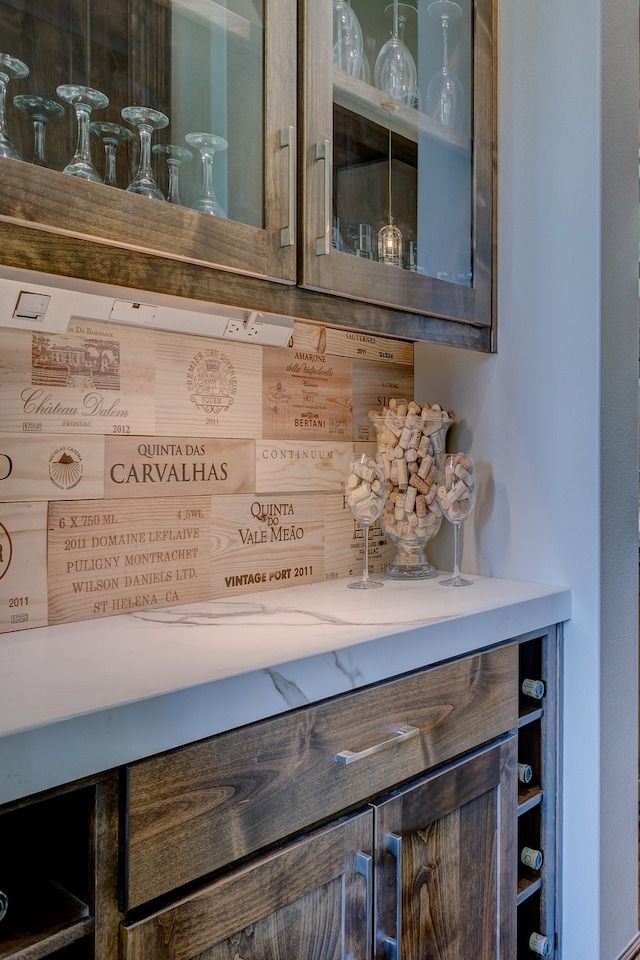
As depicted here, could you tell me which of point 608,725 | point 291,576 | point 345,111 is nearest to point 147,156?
point 345,111

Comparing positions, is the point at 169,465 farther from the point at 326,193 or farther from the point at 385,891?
the point at 385,891

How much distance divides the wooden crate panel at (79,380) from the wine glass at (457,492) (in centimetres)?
62

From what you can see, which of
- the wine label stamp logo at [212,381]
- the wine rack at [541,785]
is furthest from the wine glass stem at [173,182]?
the wine rack at [541,785]

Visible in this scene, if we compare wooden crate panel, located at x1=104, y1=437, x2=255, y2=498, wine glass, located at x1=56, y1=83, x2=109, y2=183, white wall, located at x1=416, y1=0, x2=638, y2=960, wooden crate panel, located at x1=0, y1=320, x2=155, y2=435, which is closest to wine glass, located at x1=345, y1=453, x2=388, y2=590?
wooden crate panel, located at x1=104, y1=437, x2=255, y2=498

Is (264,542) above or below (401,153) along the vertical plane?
below

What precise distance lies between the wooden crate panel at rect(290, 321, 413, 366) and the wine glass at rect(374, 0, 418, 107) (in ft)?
1.48

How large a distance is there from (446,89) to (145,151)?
75 cm

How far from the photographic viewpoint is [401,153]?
1381 millimetres

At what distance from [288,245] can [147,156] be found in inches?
9.5

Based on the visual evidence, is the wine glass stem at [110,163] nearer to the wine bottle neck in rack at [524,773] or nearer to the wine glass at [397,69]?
the wine glass at [397,69]

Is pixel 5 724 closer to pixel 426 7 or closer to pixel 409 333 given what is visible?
pixel 409 333

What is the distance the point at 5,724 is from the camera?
687 mm

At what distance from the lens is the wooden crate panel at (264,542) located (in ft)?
4.59

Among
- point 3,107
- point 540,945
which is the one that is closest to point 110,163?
point 3,107
